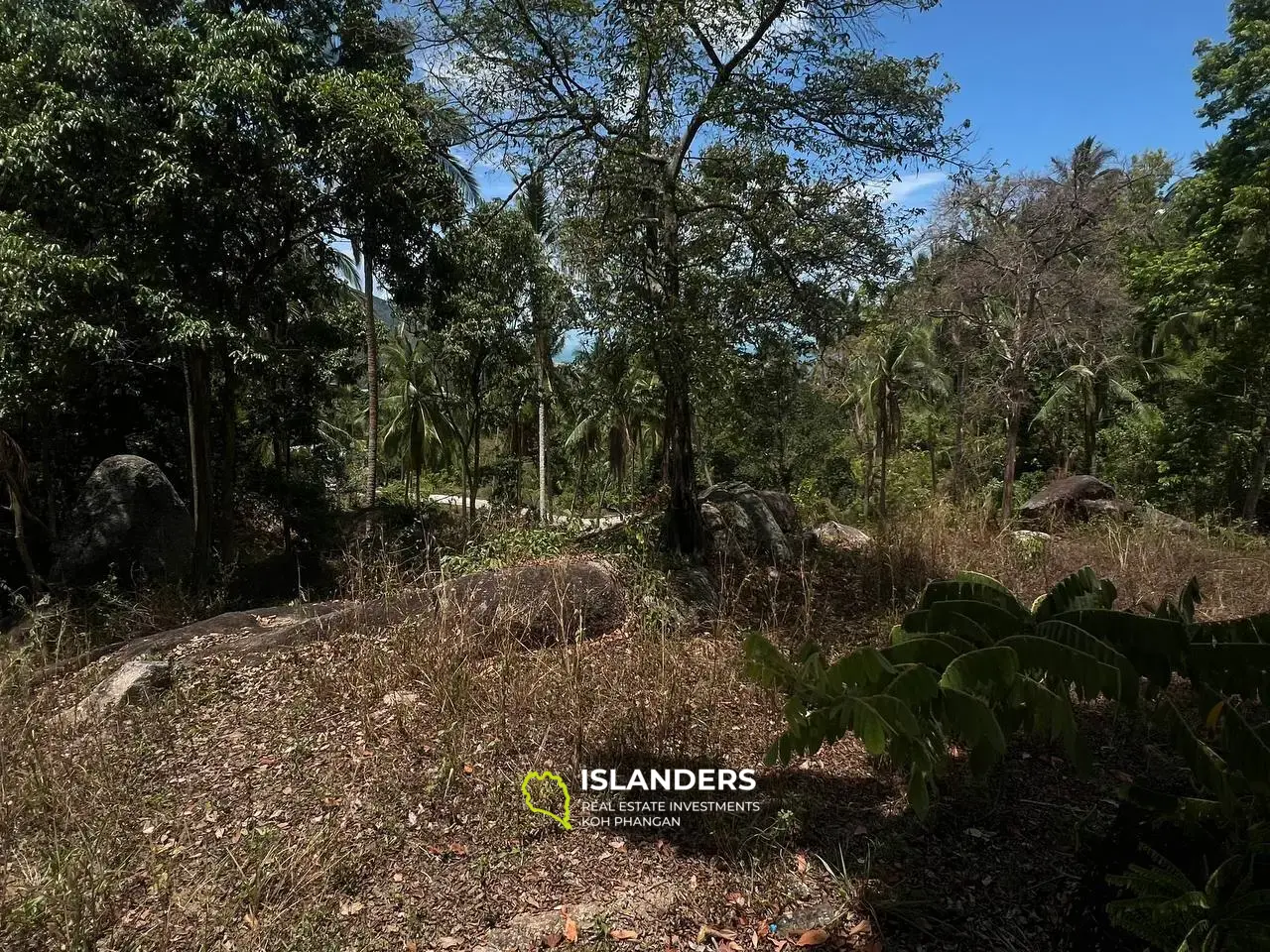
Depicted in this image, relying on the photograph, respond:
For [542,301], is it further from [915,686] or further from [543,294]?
[915,686]

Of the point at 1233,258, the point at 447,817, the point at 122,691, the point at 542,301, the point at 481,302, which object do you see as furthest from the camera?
the point at 481,302

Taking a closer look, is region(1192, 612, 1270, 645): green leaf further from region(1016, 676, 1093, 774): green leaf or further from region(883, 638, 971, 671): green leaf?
region(883, 638, 971, 671): green leaf

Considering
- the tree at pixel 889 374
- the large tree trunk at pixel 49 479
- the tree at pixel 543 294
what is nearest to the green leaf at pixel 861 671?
the tree at pixel 543 294

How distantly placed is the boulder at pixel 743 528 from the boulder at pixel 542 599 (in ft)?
5.49

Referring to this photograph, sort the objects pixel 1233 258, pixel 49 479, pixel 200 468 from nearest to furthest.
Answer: pixel 49 479 → pixel 200 468 → pixel 1233 258

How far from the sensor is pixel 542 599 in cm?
509

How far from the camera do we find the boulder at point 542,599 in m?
4.59

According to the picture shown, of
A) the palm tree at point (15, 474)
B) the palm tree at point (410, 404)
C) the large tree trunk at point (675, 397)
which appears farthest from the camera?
the palm tree at point (410, 404)

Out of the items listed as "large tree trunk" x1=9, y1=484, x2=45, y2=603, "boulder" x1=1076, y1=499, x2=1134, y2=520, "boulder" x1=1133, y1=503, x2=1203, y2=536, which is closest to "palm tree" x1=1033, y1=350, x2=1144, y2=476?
"boulder" x1=1076, y1=499, x2=1134, y2=520

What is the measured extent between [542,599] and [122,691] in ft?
8.40

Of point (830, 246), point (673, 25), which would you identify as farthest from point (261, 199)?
point (830, 246)

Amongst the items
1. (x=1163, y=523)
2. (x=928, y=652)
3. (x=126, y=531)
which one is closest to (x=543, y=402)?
(x=126, y=531)

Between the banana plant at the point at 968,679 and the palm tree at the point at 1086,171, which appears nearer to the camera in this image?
the banana plant at the point at 968,679

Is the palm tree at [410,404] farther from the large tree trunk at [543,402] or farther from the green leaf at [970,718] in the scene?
the green leaf at [970,718]
